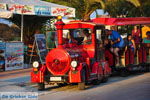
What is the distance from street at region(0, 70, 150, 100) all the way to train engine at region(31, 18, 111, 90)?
14.3 inches

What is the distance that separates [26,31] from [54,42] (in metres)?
3.72

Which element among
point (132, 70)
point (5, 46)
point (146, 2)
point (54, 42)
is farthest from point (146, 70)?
point (146, 2)

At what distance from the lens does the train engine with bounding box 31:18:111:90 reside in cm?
1269

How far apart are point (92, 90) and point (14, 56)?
689cm

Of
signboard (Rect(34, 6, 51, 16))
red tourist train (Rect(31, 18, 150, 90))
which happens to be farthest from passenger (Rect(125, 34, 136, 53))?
signboard (Rect(34, 6, 51, 16))

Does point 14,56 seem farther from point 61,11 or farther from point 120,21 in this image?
point 120,21

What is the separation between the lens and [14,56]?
61.6 ft

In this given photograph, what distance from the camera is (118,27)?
19.1 metres

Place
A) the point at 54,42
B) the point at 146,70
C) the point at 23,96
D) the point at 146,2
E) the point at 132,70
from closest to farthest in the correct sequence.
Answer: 1. the point at 23,96
2. the point at 132,70
3. the point at 146,70
4. the point at 54,42
5. the point at 146,2

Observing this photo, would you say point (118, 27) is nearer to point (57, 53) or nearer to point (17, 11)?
point (17, 11)

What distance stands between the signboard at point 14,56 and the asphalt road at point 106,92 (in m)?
5.33

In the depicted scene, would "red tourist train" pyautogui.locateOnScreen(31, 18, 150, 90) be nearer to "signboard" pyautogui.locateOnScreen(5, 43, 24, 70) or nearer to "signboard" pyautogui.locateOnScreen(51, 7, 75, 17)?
"signboard" pyautogui.locateOnScreen(5, 43, 24, 70)

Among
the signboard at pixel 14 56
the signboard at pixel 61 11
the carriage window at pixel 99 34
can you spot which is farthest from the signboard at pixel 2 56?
the carriage window at pixel 99 34

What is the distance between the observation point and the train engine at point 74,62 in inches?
500
